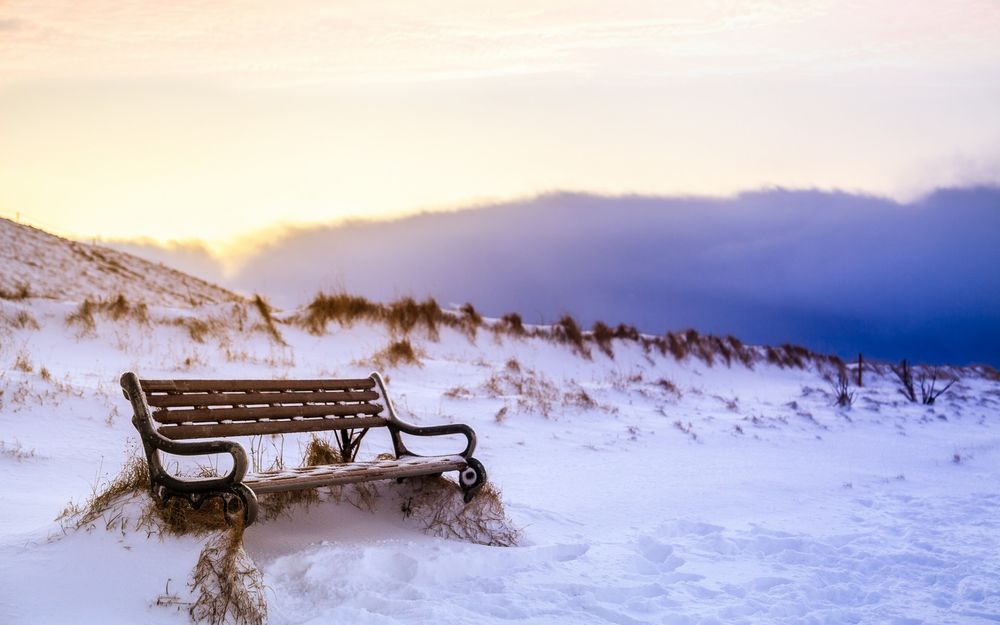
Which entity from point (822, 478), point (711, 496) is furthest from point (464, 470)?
point (822, 478)

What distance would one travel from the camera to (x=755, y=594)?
4867 millimetres

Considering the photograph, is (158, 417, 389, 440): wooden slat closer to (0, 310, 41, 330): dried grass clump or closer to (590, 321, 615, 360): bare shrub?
(0, 310, 41, 330): dried grass clump

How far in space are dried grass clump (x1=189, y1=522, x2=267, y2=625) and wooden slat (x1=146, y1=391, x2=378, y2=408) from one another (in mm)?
977

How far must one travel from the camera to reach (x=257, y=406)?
5504 millimetres

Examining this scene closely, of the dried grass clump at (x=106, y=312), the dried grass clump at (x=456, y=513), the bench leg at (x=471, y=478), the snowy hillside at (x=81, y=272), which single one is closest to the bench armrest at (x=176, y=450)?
the dried grass clump at (x=456, y=513)

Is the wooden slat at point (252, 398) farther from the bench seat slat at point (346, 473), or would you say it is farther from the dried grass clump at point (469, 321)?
the dried grass clump at point (469, 321)

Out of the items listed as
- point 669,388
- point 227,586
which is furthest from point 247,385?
point 669,388

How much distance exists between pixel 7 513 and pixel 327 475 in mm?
2252

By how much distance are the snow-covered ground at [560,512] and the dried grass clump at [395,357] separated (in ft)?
0.88

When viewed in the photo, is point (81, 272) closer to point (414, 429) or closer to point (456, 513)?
point (414, 429)

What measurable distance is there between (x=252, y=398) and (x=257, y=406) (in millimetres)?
167

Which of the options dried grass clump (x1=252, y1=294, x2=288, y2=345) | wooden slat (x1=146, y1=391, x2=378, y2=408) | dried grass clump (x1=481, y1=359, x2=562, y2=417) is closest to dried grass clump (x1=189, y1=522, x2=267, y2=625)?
wooden slat (x1=146, y1=391, x2=378, y2=408)

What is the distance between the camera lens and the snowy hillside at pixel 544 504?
4348 millimetres

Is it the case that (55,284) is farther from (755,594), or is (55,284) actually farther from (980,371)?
(980,371)
